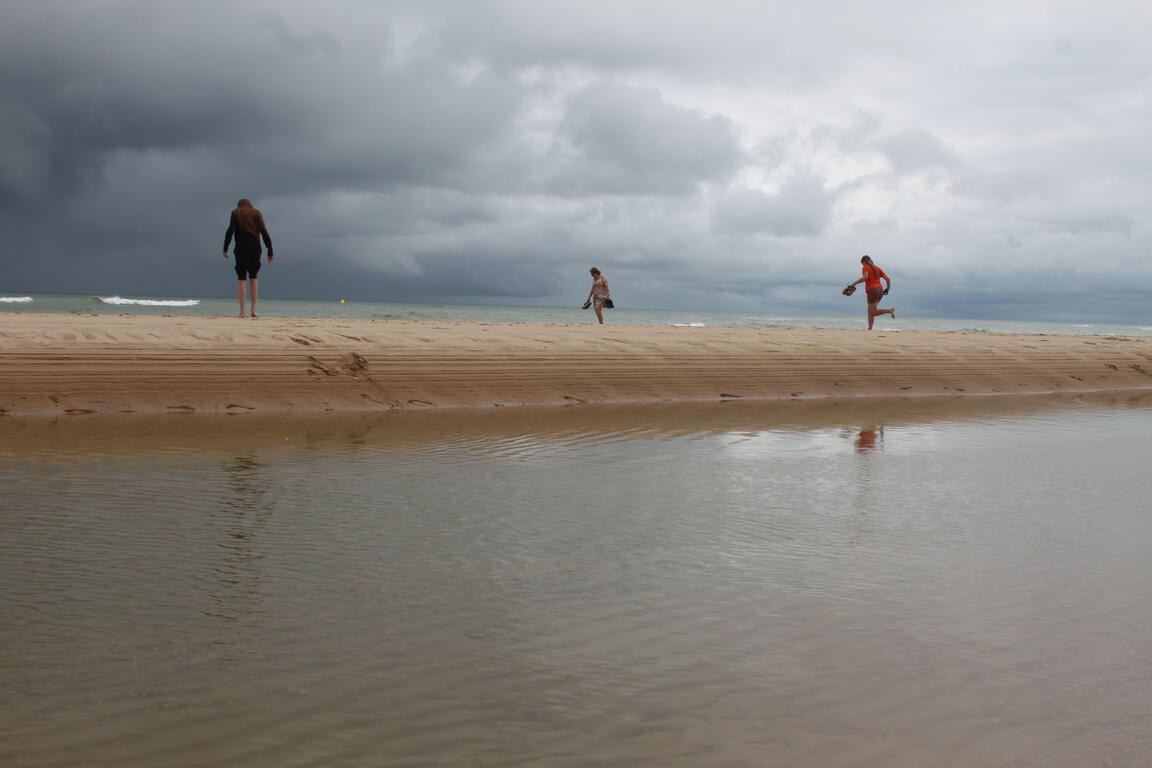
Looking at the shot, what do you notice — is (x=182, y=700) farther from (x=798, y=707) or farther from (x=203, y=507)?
(x=203, y=507)

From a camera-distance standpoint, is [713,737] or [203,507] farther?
[203,507]

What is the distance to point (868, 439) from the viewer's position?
582 cm

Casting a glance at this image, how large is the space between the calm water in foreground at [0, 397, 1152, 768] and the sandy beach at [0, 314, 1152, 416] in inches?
92.2

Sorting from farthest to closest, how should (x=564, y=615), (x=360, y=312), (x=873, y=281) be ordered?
(x=360, y=312) < (x=873, y=281) < (x=564, y=615)

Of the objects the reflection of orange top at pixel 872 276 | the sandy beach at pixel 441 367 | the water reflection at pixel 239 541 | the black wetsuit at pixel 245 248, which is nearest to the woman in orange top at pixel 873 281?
the reflection of orange top at pixel 872 276

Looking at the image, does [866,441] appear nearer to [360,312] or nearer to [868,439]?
[868,439]

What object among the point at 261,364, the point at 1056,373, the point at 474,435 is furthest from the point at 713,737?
the point at 1056,373

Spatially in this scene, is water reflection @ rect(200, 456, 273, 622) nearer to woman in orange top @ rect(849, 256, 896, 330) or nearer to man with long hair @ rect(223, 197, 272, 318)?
man with long hair @ rect(223, 197, 272, 318)

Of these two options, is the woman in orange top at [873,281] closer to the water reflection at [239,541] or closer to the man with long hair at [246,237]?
the man with long hair at [246,237]

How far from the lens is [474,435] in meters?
5.65

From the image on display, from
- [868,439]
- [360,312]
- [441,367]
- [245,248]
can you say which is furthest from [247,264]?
[360,312]

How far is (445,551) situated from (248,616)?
2.39ft

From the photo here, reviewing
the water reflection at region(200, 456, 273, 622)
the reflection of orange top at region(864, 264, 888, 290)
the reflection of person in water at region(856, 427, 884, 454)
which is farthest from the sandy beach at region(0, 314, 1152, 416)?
the reflection of orange top at region(864, 264, 888, 290)

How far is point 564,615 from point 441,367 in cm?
570
